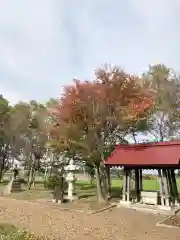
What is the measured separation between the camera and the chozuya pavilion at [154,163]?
16.2 meters

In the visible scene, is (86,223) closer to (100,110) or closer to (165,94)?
(100,110)

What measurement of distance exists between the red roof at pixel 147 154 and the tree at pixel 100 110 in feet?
4.34

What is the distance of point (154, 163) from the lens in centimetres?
1623

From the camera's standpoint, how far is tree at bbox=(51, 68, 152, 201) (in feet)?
62.1

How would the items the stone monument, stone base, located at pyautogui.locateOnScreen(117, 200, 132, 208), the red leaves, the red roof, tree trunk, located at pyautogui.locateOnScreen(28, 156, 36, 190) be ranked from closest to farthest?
the red roof
stone base, located at pyautogui.locateOnScreen(117, 200, 132, 208)
the red leaves
the stone monument
tree trunk, located at pyautogui.locateOnScreen(28, 156, 36, 190)

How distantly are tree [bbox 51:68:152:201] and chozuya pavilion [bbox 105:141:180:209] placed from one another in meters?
1.69

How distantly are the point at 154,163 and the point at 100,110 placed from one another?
218 inches

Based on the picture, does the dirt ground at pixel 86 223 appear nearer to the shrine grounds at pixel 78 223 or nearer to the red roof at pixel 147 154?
the shrine grounds at pixel 78 223

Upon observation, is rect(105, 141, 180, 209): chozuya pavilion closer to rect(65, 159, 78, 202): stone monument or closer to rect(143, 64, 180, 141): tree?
rect(65, 159, 78, 202): stone monument

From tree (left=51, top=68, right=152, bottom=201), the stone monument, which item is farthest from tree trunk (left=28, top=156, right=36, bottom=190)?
tree (left=51, top=68, right=152, bottom=201)

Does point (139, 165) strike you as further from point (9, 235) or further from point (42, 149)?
point (42, 149)

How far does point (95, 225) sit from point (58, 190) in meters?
7.33

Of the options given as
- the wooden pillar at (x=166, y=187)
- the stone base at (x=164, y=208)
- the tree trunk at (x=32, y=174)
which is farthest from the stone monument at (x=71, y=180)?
the tree trunk at (x=32, y=174)

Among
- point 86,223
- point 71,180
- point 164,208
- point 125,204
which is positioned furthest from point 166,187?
point 71,180
